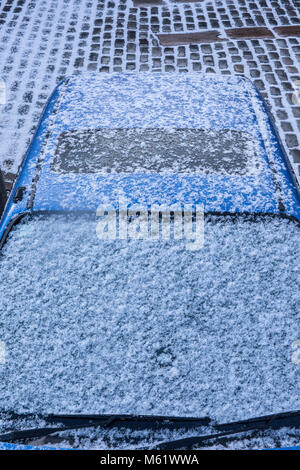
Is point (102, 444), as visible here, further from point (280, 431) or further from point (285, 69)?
point (285, 69)

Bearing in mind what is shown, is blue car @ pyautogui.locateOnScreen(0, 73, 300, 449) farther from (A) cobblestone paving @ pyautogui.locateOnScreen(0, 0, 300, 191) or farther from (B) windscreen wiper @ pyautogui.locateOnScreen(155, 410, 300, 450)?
(A) cobblestone paving @ pyautogui.locateOnScreen(0, 0, 300, 191)

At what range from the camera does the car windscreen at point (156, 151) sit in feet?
7.83

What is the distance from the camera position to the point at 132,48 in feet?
20.0

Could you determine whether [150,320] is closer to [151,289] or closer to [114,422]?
[151,289]

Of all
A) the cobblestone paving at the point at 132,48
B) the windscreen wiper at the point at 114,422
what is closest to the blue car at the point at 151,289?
the windscreen wiper at the point at 114,422

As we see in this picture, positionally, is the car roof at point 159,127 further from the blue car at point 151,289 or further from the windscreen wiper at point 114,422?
the windscreen wiper at point 114,422

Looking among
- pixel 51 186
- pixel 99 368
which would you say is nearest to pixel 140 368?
pixel 99 368

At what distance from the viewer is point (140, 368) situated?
179 cm

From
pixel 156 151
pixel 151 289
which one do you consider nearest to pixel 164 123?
pixel 156 151

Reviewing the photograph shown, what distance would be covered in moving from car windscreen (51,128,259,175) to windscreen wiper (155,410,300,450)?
1.29 m

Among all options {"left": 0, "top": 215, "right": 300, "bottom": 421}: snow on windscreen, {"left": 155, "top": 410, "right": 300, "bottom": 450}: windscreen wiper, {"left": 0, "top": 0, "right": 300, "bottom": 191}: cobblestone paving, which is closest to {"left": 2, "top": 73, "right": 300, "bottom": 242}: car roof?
{"left": 0, "top": 215, "right": 300, "bottom": 421}: snow on windscreen

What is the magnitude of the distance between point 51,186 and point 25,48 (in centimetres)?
476
